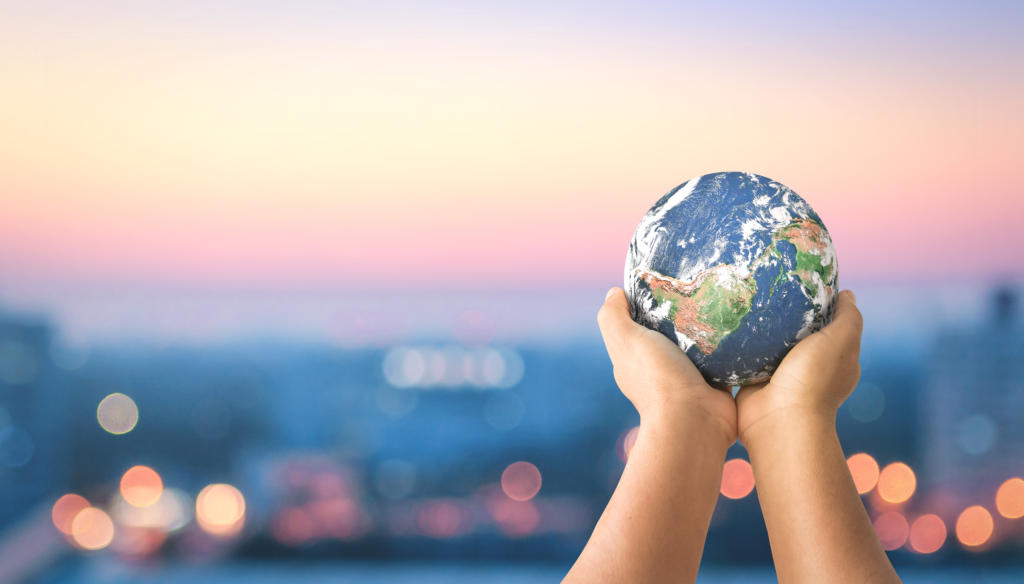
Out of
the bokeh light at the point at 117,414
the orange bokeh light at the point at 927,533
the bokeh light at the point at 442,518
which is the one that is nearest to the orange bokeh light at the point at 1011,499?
the orange bokeh light at the point at 927,533

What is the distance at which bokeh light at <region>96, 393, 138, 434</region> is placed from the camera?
85.0ft

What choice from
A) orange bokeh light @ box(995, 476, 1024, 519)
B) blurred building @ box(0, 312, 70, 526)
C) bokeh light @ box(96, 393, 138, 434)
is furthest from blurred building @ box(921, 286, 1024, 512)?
bokeh light @ box(96, 393, 138, 434)

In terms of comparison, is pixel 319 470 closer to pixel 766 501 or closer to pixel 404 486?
pixel 404 486

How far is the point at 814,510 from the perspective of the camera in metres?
1.63

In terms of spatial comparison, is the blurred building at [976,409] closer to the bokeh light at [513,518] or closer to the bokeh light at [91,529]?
the bokeh light at [513,518]

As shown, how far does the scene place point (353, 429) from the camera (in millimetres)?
24609

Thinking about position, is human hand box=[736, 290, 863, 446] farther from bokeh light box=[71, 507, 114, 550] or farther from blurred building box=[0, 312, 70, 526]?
bokeh light box=[71, 507, 114, 550]

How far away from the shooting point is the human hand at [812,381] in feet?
5.82

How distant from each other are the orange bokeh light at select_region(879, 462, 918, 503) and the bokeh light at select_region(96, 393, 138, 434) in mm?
24578

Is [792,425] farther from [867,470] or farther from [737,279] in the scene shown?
[867,470]

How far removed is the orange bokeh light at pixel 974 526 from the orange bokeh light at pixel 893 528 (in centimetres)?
128

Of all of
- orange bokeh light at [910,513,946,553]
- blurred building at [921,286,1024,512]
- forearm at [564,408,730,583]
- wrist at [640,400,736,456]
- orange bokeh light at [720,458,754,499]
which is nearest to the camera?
forearm at [564,408,730,583]

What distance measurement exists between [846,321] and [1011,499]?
2126 cm

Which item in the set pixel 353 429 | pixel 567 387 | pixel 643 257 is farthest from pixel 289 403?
pixel 643 257
